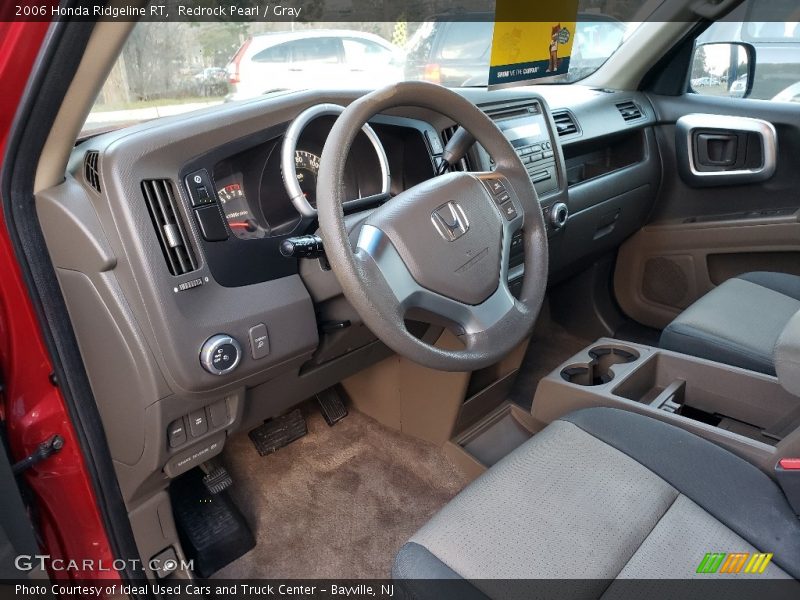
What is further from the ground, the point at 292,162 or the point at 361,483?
the point at 292,162

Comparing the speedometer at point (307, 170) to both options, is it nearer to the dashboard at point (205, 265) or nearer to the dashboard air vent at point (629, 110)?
the dashboard at point (205, 265)

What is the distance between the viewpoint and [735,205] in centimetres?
239

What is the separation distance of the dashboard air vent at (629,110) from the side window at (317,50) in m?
1.27

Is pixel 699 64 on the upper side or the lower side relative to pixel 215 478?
upper

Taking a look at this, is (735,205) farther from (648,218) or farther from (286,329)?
(286,329)

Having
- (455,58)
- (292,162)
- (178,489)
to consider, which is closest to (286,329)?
(292,162)

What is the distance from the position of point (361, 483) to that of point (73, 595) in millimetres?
817

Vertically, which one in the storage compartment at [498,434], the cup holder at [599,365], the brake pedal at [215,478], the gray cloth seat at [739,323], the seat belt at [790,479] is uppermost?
the seat belt at [790,479]

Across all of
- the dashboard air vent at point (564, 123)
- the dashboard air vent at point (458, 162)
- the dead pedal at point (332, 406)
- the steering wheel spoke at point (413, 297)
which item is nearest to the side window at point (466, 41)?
the dashboard air vent at point (564, 123)

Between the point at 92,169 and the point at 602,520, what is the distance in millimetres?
1037

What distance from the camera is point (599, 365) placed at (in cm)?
165

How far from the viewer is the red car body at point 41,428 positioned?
1112 millimetres

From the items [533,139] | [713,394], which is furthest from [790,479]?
[533,139]

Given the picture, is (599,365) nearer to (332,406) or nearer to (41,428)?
(332,406)
